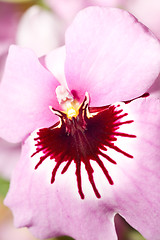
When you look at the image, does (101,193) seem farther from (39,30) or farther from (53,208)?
(39,30)

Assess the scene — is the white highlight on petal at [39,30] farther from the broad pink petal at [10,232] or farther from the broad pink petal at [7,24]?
the broad pink petal at [10,232]

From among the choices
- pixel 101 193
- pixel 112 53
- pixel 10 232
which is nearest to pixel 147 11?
pixel 112 53

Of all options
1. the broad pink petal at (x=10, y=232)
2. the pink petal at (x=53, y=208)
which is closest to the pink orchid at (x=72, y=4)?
the pink petal at (x=53, y=208)

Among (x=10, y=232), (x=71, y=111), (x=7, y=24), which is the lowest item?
(x=10, y=232)

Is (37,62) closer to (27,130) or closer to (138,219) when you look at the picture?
(27,130)

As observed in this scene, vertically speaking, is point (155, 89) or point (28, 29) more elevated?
point (28, 29)

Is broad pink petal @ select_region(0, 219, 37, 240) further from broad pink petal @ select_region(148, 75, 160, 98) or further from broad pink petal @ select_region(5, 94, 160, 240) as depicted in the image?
broad pink petal @ select_region(148, 75, 160, 98)

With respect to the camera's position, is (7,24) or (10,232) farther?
(10,232)

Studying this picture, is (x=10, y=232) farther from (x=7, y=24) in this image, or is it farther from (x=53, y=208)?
(x=7, y=24)
